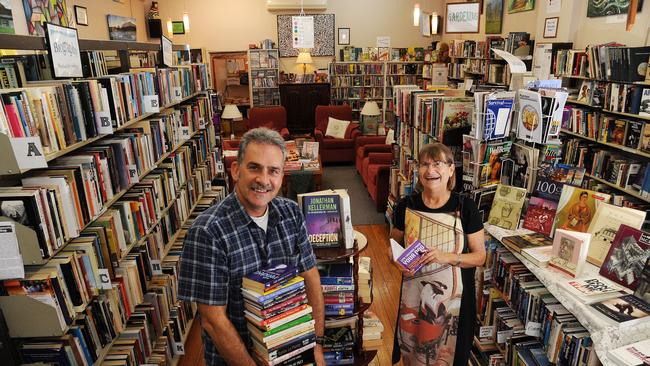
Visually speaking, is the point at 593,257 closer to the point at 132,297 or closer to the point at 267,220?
the point at 267,220

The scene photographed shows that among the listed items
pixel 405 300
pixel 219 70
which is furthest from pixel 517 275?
pixel 219 70

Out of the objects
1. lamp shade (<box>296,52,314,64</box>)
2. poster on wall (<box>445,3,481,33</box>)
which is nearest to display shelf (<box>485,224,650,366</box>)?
poster on wall (<box>445,3,481,33</box>)

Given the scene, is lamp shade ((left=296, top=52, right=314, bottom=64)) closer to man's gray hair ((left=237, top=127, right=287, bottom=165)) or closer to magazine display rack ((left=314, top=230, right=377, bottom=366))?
magazine display rack ((left=314, top=230, right=377, bottom=366))

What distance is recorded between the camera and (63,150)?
1871 millimetres

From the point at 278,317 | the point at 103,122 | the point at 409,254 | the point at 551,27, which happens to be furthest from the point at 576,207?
the point at 551,27

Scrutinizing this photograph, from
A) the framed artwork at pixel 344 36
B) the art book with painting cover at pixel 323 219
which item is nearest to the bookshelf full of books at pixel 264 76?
the framed artwork at pixel 344 36

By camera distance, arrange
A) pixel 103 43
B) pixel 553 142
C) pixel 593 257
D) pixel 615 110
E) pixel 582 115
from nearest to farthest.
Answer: pixel 593 257
pixel 553 142
pixel 103 43
pixel 615 110
pixel 582 115

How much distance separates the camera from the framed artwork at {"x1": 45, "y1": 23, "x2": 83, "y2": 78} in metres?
1.93

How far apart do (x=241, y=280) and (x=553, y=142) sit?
1.98 metres

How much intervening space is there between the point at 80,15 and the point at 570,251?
8.42 metres

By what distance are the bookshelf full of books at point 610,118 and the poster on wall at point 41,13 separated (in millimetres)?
6454

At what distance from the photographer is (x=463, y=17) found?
6312mm

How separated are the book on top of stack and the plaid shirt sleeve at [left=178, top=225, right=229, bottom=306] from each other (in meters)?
0.11

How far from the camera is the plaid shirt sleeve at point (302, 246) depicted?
1.80 meters
